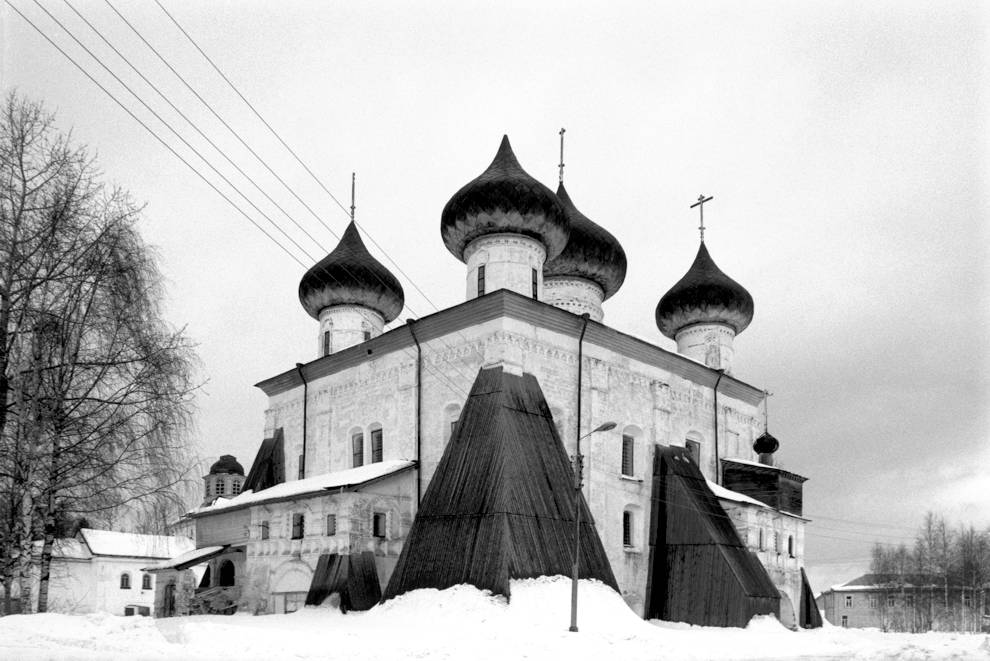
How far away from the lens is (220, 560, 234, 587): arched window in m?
24.4

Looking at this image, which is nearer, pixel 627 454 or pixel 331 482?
pixel 331 482

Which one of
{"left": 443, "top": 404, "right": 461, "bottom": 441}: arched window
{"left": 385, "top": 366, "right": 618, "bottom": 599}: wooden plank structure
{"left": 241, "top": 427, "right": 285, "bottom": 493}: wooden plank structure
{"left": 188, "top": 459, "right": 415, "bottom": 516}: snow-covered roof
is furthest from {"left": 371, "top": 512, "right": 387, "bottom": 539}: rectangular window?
{"left": 241, "top": 427, "right": 285, "bottom": 493}: wooden plank structure

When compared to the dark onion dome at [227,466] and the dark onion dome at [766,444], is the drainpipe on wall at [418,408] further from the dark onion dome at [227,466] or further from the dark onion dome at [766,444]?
the dark onion dome at [227,466]

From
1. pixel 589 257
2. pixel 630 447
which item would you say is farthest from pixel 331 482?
pixel 589 257

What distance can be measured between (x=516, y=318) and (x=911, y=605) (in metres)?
36.1

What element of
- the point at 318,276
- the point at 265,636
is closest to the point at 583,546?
the point at 265,636

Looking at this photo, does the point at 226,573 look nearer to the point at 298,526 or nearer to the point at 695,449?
the point at 298,526

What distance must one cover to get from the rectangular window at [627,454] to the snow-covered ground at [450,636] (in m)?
3.86

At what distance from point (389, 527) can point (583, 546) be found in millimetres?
4791

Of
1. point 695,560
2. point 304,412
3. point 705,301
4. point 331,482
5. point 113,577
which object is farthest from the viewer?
point 113,577

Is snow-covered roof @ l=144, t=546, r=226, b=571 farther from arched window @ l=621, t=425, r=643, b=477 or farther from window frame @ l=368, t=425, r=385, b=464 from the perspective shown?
arched window @ l=621, t=425, r=643, b=477

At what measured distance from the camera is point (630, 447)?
2320cm

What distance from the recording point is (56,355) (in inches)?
452

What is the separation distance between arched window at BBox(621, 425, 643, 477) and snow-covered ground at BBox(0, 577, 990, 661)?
3865 millimetres
